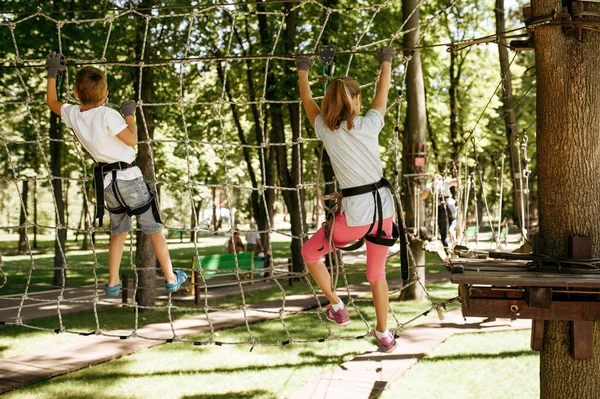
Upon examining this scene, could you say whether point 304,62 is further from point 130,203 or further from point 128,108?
point 130,203

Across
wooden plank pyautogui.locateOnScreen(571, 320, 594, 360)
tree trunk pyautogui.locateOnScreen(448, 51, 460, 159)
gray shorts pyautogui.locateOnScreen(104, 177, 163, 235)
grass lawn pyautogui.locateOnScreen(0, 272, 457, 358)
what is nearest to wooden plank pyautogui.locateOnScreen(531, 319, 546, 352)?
wooden plank pyautogui.locateOnScreen(571, 320, 594, 360)

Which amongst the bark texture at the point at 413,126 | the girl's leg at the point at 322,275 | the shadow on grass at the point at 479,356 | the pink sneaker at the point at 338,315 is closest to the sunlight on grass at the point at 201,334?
the bark texture at the point at 413,126

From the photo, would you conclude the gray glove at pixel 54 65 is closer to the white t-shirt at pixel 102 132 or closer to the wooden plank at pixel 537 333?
the white t-shirt at pixel 102 132

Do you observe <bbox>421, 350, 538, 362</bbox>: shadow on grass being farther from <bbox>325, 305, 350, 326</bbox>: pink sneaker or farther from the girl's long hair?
the girl's long hair

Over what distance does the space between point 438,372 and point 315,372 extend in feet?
4.12

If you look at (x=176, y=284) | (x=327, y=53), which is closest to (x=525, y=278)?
(x=327, y=53)

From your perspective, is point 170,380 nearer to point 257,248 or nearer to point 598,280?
point 598,280

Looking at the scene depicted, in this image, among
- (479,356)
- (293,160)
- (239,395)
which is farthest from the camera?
(293,160)

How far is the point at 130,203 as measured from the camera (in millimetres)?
3592

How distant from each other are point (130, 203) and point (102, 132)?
1.45 feet

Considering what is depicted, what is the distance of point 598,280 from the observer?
2.85 meters

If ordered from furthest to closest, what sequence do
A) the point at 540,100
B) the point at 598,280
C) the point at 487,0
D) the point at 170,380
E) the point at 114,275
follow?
Answer: the point at 487,0, the point at 170,380, the point at 114,275, the point at 540,100, the point at 598,280

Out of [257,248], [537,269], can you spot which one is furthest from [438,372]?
[257,248]

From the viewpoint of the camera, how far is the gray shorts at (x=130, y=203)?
355cm
